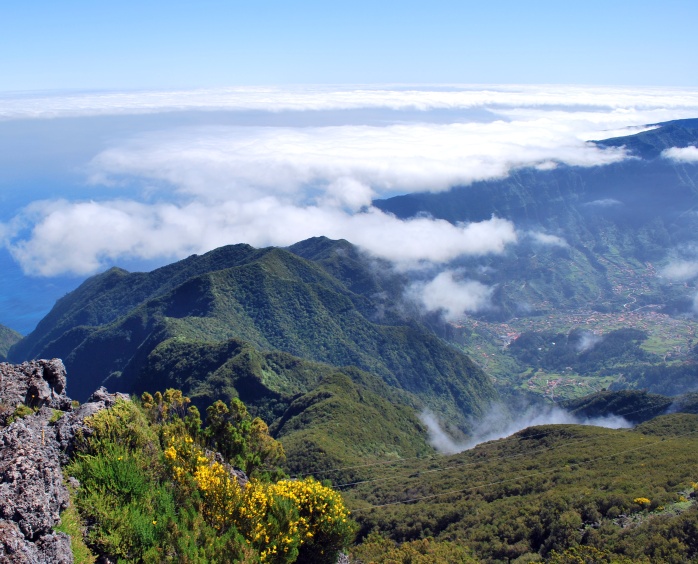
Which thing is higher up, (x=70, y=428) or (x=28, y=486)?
(x=28, y=486)

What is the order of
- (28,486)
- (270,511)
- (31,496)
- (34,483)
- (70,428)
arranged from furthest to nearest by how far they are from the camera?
(270,511)
(70,428)
(34,483)
(28,486)
(31,496)

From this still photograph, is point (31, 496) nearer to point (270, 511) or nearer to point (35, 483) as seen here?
point (35, 483)

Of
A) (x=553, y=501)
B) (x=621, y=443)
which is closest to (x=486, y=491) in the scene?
(x=553, y=501)

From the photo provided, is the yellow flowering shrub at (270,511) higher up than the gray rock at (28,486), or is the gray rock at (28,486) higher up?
the gray rock at (28,486)

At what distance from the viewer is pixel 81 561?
20.5 m

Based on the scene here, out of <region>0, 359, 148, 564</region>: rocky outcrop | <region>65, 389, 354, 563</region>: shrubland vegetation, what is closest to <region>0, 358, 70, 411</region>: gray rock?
<region>0, 359, 148, 564</region>: rocky outcrop

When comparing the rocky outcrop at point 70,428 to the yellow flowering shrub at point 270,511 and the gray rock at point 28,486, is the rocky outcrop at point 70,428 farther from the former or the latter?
the yellow flowering shrub at point 270,511

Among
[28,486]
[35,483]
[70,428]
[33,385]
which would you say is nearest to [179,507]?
[70,428]

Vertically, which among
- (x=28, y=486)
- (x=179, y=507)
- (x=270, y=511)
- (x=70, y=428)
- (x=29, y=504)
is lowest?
(x=270, y=511)

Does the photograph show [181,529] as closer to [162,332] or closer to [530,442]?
[530,442]

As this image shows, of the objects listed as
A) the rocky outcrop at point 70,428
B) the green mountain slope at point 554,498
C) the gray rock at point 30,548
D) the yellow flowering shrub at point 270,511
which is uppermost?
the gray rock at point 30,548

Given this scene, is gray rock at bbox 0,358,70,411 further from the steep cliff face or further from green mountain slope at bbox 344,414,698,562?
green mountain slope at bbox 344,414,698,562

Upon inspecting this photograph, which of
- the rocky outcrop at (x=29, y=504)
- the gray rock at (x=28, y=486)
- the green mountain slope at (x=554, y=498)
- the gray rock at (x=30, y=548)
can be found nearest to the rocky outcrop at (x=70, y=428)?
the gray rock at (x=28, y=486)

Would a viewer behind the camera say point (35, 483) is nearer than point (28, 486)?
No
